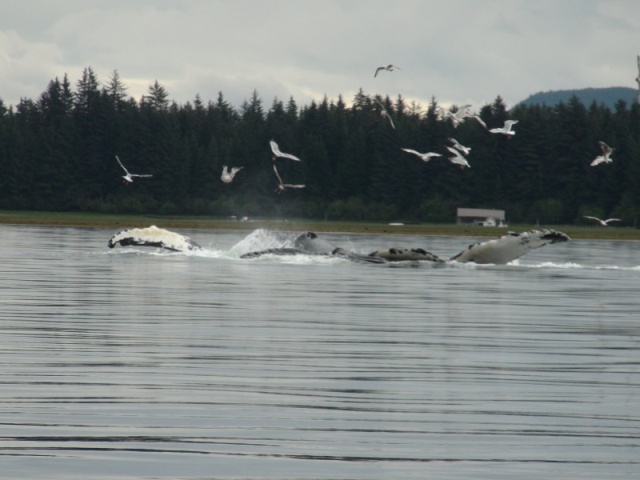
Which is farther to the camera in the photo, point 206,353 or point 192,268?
point 192,268

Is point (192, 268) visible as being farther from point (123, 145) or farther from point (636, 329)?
point (123, 145)

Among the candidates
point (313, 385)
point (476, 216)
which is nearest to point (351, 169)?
point (476, 216)

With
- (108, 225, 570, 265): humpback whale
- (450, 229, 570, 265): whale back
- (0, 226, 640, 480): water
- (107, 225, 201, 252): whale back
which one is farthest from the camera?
(107, 225, 201, 252): whale back

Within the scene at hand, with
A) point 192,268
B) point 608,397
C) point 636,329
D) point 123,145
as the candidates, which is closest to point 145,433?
point 608,397

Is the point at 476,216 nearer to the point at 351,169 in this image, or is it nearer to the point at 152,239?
the point at 351,169

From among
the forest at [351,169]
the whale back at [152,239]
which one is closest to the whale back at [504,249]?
the whale back at [152,239]

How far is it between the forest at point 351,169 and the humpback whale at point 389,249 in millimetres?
113001

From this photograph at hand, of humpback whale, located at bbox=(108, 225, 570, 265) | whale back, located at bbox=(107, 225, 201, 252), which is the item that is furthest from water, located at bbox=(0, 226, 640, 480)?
whale back, located at bbox=(107, 225, 201, 252)

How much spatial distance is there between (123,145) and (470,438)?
18433cm

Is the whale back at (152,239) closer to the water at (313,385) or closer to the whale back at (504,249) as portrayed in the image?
the whale back at (504,249)

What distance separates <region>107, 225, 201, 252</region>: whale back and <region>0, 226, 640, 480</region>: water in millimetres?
17677

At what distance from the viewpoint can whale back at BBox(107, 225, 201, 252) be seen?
48344 millimetres

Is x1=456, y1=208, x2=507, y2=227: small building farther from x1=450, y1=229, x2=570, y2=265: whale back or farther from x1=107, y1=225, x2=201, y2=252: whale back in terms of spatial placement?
x1=450, y1=229, x2=570, y2=265: whale back

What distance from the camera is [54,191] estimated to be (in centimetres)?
18038
